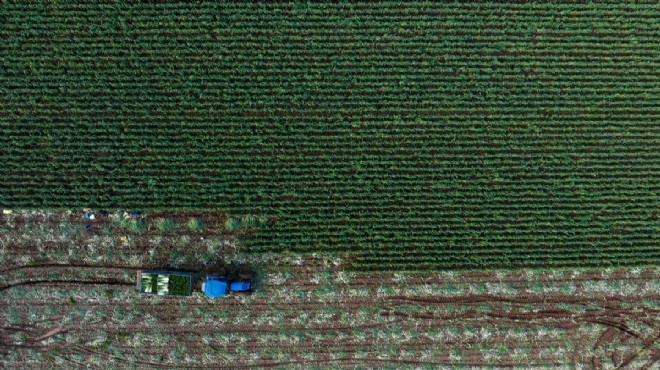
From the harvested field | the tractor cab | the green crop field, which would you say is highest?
the green crop field

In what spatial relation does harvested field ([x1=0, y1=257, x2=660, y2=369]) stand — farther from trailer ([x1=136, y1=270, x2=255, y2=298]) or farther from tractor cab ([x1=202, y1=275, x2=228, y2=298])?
tractor cab ([x1=202, y1=275, x2=228, y2=298])

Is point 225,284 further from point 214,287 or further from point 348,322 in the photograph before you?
point 348,322

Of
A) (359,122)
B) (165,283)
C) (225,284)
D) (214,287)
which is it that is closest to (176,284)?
(165,283)

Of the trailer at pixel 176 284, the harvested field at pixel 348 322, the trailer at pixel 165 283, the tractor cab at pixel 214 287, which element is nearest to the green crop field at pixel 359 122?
the harvested field at pixel 348 322

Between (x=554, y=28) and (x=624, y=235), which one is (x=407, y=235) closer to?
(x=624, y=235)

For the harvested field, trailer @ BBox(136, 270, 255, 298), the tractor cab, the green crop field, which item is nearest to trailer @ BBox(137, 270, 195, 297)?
trailer @ BBox(136, 270, 255, 298)
